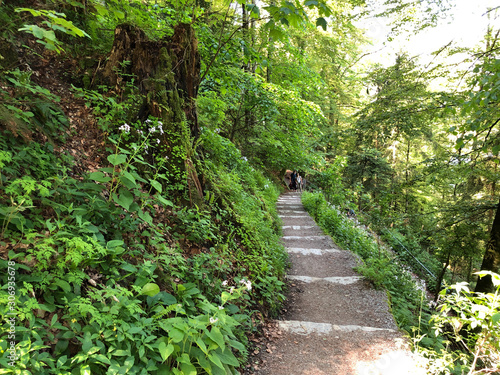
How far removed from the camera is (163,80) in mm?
4023

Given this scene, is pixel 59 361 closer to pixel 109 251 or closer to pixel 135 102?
pixel 109 251

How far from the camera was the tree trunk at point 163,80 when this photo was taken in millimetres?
3867

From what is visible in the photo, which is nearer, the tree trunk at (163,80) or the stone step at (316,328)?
the tree trunk at (163,80)

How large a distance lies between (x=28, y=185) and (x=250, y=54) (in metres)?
4.51

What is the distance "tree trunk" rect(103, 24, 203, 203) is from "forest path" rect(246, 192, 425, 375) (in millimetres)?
2423

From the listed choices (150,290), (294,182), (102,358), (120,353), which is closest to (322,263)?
(150,290)

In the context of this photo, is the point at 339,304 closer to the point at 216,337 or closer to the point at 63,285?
the point at 216,337

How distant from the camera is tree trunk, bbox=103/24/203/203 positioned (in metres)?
3.87

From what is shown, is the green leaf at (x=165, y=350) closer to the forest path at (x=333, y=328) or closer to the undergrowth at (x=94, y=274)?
the undergrowth at (x=94, y=274)

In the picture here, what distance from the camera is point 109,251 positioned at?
2135 millimetres

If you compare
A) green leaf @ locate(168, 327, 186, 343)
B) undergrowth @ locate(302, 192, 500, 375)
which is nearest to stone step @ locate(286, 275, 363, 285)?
undergrowth @ locate(302, 192, 500, 375)

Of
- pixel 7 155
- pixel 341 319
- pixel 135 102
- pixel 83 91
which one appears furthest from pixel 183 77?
pixel 341 319

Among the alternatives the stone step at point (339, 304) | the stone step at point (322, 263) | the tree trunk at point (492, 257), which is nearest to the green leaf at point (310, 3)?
the stone step at point (339, 304)

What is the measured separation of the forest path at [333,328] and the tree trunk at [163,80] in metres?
2.42
